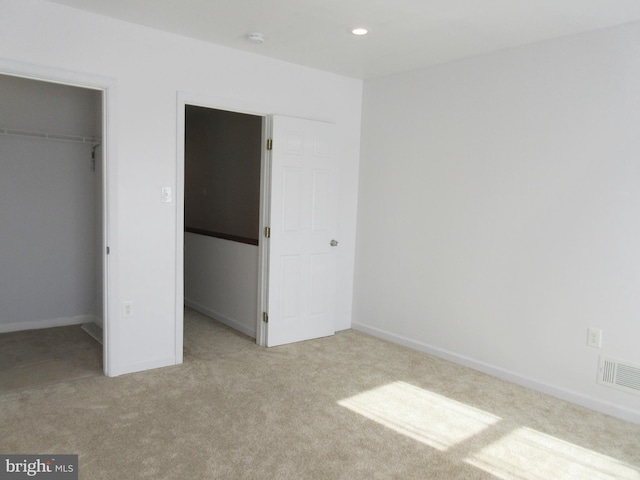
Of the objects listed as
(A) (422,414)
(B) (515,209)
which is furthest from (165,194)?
(B) (515,209)

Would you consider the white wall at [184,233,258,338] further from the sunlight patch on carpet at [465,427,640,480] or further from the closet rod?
the sunlight patch on carpet at [465,427,640,480]

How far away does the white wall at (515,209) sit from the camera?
313 centimetres

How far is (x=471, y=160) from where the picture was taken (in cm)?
392

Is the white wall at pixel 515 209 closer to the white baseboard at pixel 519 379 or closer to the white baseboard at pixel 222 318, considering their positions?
the white baseboard at pixel 519 379

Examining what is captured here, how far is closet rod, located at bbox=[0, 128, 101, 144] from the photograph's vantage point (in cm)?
434

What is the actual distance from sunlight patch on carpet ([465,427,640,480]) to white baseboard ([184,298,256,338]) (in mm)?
2517

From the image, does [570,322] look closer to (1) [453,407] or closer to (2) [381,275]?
(1) [453,407]

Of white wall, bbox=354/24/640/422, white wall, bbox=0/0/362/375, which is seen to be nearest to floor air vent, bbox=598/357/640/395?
white wall, bbox=354/24/640/422

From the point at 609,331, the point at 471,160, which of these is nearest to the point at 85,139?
the point at 471,160

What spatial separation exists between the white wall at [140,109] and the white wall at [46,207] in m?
1.36

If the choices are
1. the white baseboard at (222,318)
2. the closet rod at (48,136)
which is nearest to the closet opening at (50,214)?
A: the closet rod at (48,136)

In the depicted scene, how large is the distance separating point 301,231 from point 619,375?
264 centimetres

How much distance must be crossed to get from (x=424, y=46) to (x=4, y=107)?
3678mm

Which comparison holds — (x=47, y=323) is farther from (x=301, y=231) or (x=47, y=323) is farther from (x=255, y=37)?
Answer: (x=255, y=37)
